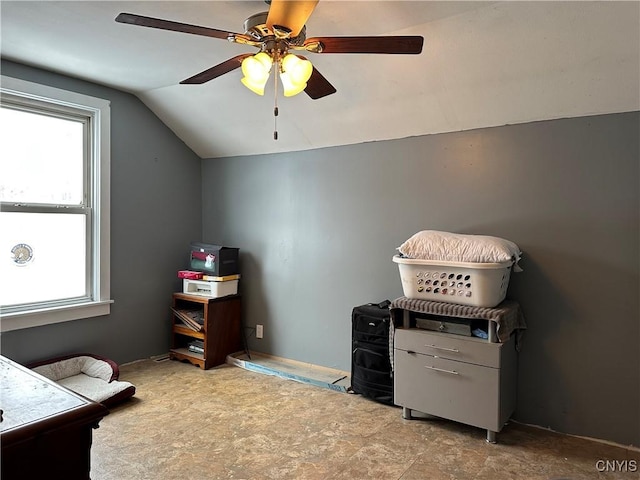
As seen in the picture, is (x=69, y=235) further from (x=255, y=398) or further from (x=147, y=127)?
(x=255, y=398)

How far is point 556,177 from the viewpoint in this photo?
8.61 feet

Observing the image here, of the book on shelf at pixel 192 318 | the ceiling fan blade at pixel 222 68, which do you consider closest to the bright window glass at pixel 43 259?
the book on shelf at pixel 192 318

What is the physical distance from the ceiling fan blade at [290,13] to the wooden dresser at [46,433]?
139 cm

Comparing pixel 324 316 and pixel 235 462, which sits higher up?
pixel 324 316

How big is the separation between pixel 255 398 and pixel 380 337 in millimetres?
998

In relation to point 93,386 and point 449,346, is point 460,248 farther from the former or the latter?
point 93,386

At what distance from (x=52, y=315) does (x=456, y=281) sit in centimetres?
293

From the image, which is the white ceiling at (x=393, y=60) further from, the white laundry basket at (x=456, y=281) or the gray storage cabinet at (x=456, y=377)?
the gray storage cabinet at (x=456, y=377)

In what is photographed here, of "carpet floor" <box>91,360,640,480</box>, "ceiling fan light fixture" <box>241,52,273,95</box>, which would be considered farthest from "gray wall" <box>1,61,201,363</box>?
"ceiling fan light fixture" <box>241,52,273,95</box>

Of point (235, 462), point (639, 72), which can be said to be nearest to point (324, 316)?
point (235, 462)

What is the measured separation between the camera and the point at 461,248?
253 cm

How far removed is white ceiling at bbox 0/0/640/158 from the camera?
217 centimetres

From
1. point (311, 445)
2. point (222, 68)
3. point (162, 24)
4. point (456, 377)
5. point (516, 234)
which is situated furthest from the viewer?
point (516, 234)

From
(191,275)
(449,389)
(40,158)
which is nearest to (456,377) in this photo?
(449,389)
